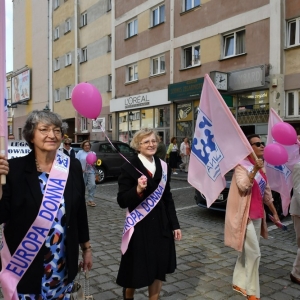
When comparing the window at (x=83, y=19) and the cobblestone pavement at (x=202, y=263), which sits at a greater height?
the window at (x=83, y=19)

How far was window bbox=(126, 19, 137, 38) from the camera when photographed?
21781 millimetres

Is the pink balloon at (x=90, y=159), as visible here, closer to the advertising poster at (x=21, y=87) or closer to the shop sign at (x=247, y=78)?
the shop sign at (x=247, y=78)

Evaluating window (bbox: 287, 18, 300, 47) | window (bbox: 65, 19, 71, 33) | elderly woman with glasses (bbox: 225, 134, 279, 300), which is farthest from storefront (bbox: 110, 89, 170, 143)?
elderly woman with glasses (bbox: 225, 134, 279, 300)

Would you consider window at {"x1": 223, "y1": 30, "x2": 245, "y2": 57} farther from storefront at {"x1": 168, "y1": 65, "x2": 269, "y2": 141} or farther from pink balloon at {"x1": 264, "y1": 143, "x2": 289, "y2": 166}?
pink balloon at {"x1": 264, "y1": 143, "x2": 289, "y2": 166}

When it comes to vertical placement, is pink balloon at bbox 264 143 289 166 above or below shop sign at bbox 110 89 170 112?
below

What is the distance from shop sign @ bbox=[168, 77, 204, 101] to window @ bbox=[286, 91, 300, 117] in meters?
4.03

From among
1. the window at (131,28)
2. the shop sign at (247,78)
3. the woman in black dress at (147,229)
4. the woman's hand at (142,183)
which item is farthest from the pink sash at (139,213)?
the window at (131,28)

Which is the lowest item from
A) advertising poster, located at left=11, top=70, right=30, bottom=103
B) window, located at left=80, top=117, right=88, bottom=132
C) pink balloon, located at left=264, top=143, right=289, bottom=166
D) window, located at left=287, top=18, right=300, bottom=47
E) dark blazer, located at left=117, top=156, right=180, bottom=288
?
dark blazer, located at left=117, top=156, right=180, bottom=288

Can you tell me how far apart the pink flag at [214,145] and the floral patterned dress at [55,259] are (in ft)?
6.70

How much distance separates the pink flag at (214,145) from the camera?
153 inches

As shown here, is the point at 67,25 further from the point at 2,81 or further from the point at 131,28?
the point at 2,81

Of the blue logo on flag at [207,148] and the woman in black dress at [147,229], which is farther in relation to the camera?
the blue logo on flag at [207,148]

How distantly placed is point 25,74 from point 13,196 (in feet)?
120

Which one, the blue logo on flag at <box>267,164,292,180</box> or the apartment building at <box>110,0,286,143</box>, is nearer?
the blue logo on flag at <box>267,164,292,180</box>
